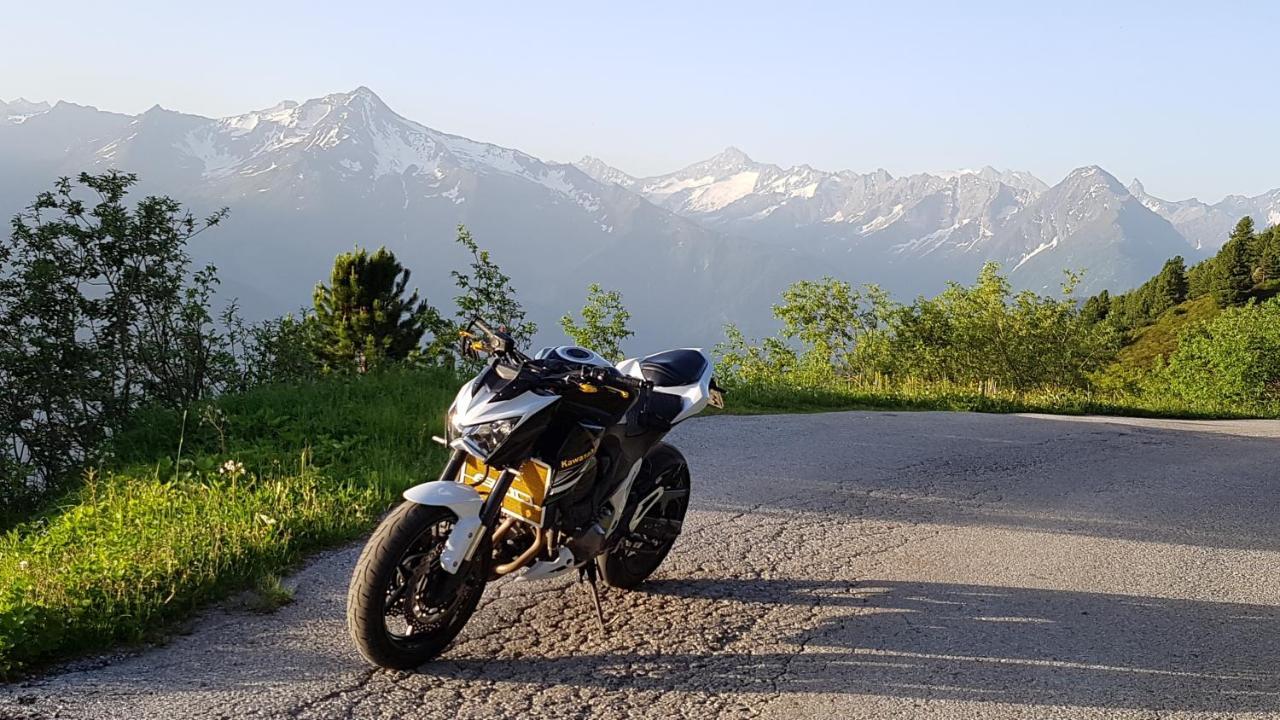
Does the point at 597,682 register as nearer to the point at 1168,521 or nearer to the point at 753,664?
the point at 753,664

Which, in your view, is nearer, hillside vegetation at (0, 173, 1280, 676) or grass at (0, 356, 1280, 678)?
grass at (0, 356, 1280, 678)

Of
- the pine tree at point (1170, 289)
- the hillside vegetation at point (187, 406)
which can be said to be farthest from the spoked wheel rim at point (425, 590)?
the pine tree at point (1170, 289)

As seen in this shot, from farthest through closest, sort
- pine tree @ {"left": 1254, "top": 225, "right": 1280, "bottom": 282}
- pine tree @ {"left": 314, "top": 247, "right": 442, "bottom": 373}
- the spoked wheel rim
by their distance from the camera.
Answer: pine tree @ {"left": 1254, "top": 225, "right": 1280, "bottom": 282} < pine tree @ {"left": 314, "top": 247, "right": 442, "bottom": 373} < the spoked wheel rim

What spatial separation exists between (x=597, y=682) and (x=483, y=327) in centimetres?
149

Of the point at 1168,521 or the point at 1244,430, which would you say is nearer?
the point at 1168,521

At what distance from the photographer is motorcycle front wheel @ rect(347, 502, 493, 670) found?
147 inches

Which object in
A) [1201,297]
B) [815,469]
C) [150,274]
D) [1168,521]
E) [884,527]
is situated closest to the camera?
[884,527]

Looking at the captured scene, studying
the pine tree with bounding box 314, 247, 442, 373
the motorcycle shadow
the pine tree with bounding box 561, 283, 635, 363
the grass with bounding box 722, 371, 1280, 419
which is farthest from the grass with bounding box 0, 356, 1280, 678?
the pine tree with bounding box 314, 247, 442, 373

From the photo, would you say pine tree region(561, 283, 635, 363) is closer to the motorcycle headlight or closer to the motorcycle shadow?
the motorcycle shadow

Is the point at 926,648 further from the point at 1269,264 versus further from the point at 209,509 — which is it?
the point at 1269,264

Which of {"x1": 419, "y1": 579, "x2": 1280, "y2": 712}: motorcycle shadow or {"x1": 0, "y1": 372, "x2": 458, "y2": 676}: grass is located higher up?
{"x1": 0, "y1": 372, "x2": 458, "y2": 676}: grass

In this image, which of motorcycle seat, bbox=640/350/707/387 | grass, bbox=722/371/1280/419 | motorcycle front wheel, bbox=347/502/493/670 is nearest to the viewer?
motorcycle front wheel, bbox=347/502/493/670

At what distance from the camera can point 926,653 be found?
4.40 metres

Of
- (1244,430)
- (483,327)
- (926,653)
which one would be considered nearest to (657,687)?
(926,653)
